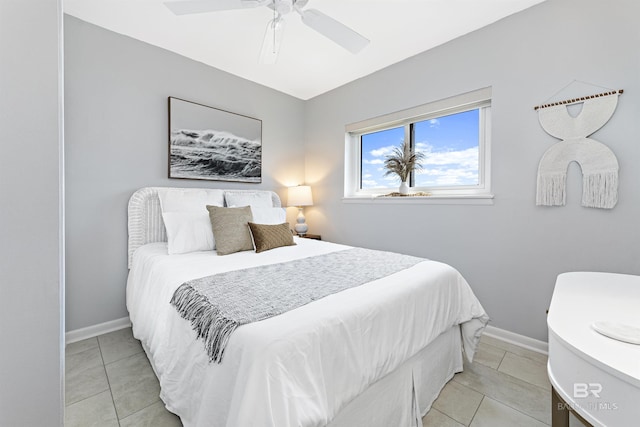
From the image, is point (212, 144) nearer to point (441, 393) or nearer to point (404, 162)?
point (404, 162)

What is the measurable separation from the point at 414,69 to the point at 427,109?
17.6 inches

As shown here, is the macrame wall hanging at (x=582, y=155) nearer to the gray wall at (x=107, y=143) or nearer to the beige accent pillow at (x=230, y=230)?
the beige accent pillow at (x=230, y=230)

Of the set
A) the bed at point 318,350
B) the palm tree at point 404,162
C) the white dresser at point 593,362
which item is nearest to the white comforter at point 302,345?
the bed at point 318,350

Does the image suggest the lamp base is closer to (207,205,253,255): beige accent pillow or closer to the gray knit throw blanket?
(207,205,253,255): beige accent pillow

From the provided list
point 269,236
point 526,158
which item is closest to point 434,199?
point 526,158

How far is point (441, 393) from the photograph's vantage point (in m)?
1.59

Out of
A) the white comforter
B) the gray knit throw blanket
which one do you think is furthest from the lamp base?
the white comforter

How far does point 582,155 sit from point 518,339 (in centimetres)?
143

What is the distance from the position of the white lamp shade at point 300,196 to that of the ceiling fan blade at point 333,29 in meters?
1.94

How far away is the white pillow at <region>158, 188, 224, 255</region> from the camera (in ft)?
6.98

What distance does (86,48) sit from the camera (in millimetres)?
2188

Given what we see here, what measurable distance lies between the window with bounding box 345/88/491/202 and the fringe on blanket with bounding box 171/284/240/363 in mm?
2244

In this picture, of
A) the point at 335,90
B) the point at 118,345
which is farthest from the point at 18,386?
the point at 335,90

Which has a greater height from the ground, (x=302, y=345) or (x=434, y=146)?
(x=434, y=146)
